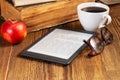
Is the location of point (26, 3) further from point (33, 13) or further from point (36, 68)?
point (36, 68)

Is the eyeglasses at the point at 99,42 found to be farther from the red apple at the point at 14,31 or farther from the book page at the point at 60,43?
the red apple at the point at 14,31

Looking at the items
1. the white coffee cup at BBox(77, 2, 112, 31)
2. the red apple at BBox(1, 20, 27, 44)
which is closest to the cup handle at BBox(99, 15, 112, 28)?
the white coffee cup at BBox(77, 2, 112, 31)

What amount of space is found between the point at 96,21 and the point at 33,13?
0.22 metres

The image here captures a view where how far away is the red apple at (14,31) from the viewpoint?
860 millimetres

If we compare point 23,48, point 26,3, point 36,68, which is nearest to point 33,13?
point 26,3

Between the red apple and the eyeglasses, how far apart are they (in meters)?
0.22

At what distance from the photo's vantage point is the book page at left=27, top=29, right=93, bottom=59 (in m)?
0.81

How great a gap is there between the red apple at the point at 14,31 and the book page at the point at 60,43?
0.21 feet

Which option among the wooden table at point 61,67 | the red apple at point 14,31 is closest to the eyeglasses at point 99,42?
the wooden table at point 61,67

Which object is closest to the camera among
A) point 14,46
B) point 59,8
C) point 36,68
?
point 36,68

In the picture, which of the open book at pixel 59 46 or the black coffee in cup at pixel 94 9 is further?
the black coffee in cup at pixel 94 9

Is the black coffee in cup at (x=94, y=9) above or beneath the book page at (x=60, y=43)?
above

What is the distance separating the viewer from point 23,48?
861mm

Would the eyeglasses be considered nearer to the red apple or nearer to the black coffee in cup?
the black coffee in cup
